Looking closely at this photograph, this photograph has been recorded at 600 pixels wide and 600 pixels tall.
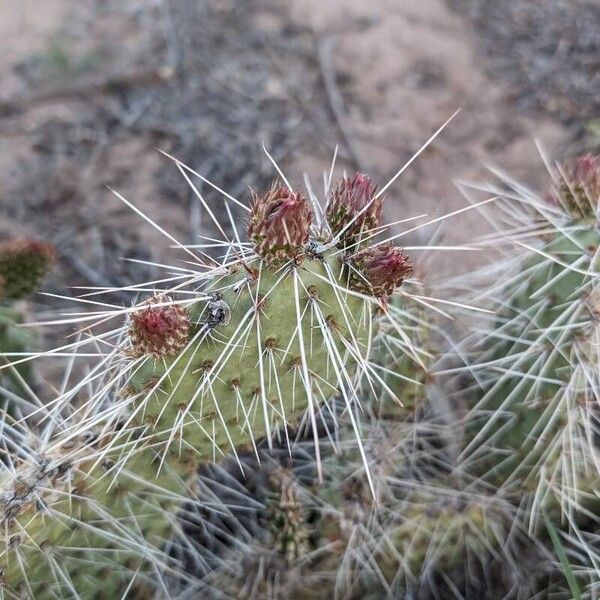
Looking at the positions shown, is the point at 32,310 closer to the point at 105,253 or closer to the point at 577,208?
the point at 105,253

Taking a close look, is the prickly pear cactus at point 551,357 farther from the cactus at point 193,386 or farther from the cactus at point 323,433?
the cactus at point 193,386

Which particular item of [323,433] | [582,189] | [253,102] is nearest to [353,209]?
[582,189]

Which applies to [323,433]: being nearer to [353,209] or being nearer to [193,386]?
[193,386]

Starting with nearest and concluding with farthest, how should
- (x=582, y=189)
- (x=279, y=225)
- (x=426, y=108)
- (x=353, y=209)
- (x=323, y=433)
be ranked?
(x=279, y=225), (x=353, y=209), (x=582, y=189), (x=323, y=433), (x=426, y=108)

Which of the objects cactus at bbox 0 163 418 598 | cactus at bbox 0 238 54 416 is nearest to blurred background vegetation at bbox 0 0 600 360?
cactus at bbox 0 238 54 416

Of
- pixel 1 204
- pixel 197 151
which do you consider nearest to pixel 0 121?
pixel 1 204
